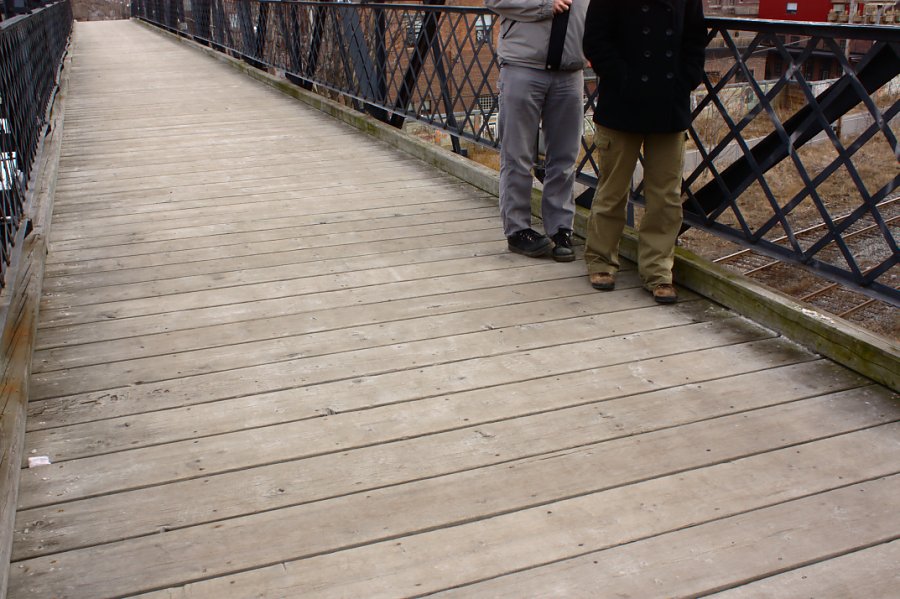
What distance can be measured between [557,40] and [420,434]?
2.01 metres

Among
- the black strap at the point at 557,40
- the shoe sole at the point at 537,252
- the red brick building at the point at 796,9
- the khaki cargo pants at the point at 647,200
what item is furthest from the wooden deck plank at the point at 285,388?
the red brick building at the point at 796,9

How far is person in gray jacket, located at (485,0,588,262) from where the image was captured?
3.76 m

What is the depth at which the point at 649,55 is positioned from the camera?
10.8 feet

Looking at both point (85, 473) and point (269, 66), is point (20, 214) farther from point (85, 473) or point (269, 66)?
point (269, 66)

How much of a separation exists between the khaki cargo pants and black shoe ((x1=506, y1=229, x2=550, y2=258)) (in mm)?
375

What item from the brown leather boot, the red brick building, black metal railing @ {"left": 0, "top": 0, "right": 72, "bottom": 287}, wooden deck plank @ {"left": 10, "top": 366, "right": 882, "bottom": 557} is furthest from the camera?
the red brick building

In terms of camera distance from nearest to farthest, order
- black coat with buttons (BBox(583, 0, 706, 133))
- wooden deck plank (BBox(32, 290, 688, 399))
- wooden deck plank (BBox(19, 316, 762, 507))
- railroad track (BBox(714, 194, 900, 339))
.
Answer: wooden deck plank (BBox(19, 316, 762, 507)) < wooden deck plank (BBox(32, 290, 688, 399)) < black coat with buttons (BBox(583, 0, 706, 133)) < railroad track (BBox(714, 194, 900, 339))

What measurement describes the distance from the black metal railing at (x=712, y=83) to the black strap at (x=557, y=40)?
619mm

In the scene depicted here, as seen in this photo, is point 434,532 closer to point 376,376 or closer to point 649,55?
point 376,376

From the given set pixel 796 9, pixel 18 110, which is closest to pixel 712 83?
pixel 18 110

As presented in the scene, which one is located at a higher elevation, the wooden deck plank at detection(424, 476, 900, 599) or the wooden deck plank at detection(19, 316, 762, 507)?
the wooden deck plank at detection(424, 476, 900, 599)

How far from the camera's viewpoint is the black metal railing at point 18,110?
3.83 meters

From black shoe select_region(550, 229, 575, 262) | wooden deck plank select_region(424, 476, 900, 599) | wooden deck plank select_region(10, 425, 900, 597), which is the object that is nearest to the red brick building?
black shoe select_region(550, 229, 575, 262)

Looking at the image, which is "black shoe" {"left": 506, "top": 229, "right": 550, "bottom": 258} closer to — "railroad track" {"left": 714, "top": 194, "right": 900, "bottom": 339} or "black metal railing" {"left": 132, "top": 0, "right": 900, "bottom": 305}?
"black metal railing" {"left": 132, "top": 0, "right": 900, "bottom": 305}
